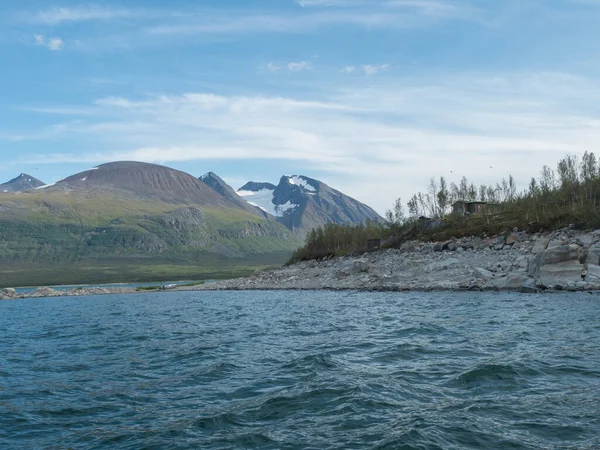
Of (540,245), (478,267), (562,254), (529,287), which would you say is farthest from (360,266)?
(562,254)

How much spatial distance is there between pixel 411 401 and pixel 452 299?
3136 cm

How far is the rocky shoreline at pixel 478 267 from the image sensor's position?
4588 cm

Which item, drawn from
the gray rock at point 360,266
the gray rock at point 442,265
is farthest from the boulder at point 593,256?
the gray rock at point 360,266

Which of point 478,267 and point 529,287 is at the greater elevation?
point 478,267

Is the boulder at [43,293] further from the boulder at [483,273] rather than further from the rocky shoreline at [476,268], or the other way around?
the boulder at [483,273]

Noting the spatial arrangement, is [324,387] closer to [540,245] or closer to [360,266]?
[540,245]

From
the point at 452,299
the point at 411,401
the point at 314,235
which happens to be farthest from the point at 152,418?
the point at 314,235

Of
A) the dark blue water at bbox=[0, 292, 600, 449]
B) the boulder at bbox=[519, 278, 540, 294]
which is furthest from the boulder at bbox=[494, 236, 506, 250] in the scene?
the dark blue water at bbox=[0, 292, 600, 449]

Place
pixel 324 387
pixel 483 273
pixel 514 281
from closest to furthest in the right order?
pixel 324 387 → pixel 514 281 → pixel 483 273

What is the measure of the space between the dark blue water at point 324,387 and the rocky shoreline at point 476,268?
1623 centimetres

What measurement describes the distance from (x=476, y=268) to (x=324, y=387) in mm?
45191

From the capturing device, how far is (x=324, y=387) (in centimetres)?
1595

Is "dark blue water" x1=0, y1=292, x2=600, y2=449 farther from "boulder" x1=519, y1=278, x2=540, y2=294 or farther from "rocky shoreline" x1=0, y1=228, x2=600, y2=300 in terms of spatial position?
"rocky shoreline" x1=0, y1=228, x2=600, y2=300

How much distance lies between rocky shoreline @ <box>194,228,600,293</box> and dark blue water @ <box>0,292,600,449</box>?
16.6 m
